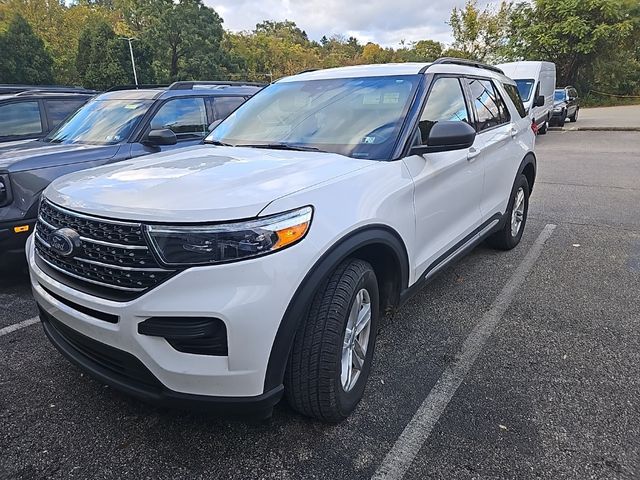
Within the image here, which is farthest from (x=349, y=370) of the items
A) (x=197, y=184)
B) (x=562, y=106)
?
(x=562, y=106)

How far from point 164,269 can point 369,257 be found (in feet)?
3.67

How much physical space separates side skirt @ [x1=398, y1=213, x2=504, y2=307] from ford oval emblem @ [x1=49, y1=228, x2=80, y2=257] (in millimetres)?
1686

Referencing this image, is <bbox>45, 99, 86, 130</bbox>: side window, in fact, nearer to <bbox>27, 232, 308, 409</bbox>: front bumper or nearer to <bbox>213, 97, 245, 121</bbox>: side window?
<bbox>213, 97, 245, 121</bbox>: side window

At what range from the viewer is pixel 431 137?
266 centimetres

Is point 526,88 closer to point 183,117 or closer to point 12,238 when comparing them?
point 183,117

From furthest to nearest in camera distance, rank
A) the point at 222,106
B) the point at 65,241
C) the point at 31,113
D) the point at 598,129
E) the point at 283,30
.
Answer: the point at 283,30 < the point at 598,129 < the point at 31,113 < the point at 222,106 < the point at 65,241

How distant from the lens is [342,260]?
214 centimetres

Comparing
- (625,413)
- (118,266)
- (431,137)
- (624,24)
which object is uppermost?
(624,24)

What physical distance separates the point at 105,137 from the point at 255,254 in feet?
12.5

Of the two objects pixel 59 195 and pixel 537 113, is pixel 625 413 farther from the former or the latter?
pixel 537 113

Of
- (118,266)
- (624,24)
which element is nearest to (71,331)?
(118,266)

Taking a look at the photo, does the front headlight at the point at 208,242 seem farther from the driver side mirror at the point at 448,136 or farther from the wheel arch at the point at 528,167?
the wheel arch at the point at 528,167

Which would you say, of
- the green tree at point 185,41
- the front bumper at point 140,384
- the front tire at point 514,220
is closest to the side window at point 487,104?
the front tire at point 514,220

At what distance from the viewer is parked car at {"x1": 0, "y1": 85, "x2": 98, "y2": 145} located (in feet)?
19.6
